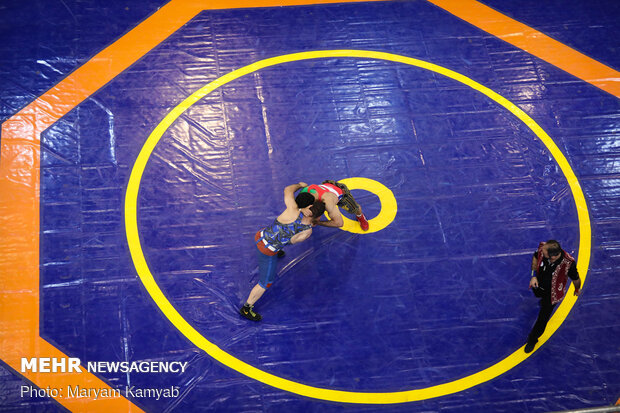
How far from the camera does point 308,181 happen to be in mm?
7250

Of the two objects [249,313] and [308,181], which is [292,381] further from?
[308,181]

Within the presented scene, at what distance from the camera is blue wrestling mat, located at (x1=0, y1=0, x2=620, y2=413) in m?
6.15

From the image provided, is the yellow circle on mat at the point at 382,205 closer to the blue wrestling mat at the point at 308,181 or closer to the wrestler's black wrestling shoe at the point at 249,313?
the blue wrestling mat at the point at 308,181

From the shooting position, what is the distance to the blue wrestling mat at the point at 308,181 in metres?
6.15

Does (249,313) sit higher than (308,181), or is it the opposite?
(308,181)

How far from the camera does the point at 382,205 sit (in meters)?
7.16

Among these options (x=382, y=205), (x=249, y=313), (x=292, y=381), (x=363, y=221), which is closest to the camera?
(x=292, y=381)

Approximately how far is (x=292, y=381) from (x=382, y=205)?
254 cm

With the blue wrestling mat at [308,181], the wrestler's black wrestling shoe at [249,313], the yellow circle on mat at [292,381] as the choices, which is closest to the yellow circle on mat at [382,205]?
the blue wrestling mat at [308,181]

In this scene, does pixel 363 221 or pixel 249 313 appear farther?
pixel 363 221

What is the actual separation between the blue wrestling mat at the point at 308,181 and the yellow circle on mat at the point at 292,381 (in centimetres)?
3

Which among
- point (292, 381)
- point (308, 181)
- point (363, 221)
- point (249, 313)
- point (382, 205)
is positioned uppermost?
point (308, 181)

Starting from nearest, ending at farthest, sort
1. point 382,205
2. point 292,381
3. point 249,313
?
point 292,381, point 249,313, point 382,205

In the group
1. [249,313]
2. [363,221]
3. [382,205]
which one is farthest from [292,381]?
[382,205]
